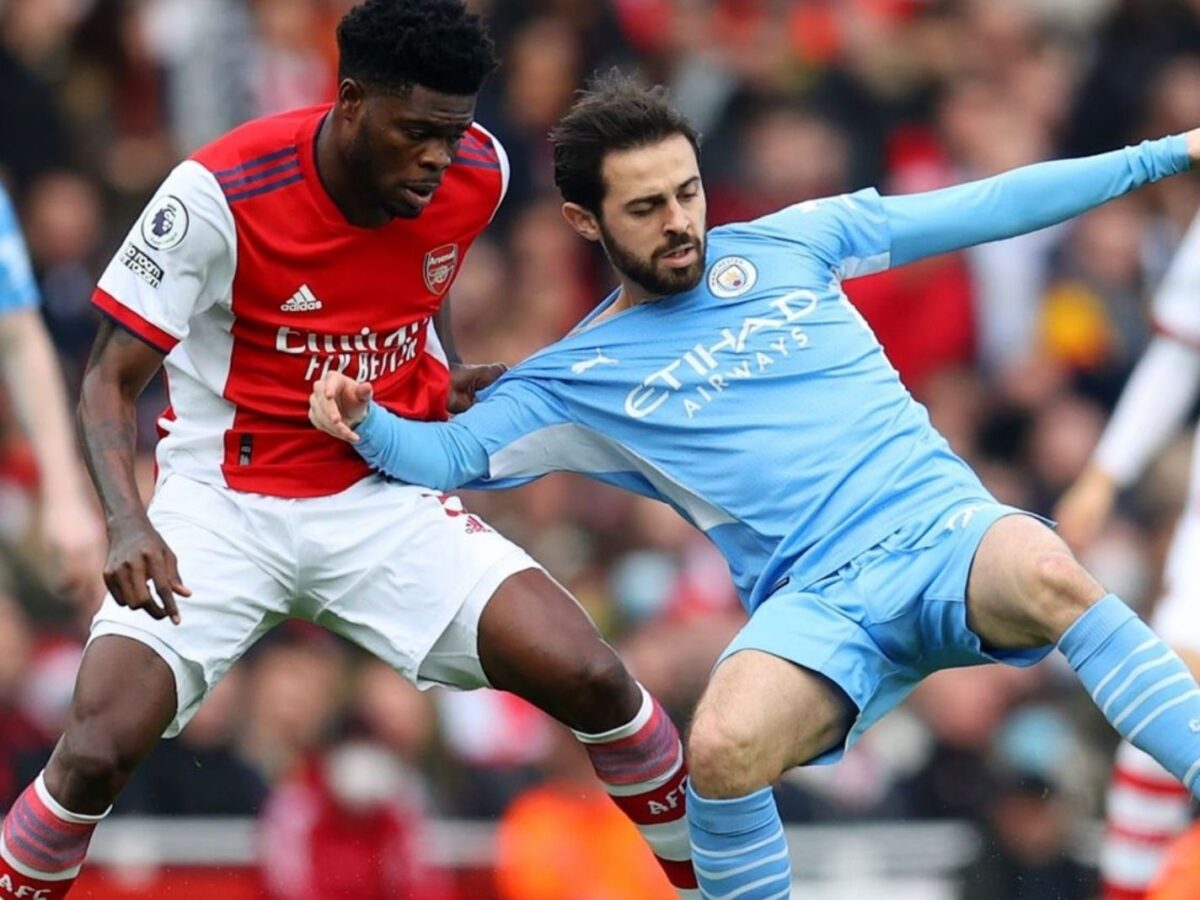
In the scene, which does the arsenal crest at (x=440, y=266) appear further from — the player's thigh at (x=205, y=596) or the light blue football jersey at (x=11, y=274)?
the light blue football jersey at (x=11, y=274)

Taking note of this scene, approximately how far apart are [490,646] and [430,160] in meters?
1.22

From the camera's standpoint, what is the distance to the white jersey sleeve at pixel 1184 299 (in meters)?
8.55

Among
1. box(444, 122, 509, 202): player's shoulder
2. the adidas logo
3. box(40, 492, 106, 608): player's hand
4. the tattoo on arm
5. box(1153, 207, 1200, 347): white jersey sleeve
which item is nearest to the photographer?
the tattoo on arm

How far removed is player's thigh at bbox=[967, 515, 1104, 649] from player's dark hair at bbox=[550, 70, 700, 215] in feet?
4.44

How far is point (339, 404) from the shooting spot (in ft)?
21.1

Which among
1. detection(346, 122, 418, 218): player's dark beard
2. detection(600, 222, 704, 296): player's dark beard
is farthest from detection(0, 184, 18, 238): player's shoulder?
detection(600, 222, 704, 296): player's dark beard

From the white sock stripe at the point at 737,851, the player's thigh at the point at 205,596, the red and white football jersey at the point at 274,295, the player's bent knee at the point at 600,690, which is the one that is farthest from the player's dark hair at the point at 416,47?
the white sock stripe at the point at 737,851

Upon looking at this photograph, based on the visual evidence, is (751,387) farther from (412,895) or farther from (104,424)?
(412,895)

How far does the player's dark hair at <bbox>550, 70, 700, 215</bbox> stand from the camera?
6.81m

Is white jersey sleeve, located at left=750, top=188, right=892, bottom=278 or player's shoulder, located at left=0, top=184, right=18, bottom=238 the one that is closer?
white jersey sleeve, located at left=750, top=188, right=892, bottom=278

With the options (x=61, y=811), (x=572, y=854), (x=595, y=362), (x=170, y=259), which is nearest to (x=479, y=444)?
(x=595, y=362)

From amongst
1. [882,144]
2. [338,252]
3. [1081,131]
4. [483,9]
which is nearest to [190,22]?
[483,9]

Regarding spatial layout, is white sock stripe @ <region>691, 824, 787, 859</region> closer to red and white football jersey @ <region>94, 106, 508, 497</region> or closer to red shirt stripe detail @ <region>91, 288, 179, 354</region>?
red and white football jersey @ <region>94, 106, 508, 497</region>

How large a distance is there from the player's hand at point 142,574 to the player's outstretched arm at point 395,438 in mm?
567
